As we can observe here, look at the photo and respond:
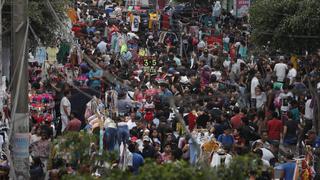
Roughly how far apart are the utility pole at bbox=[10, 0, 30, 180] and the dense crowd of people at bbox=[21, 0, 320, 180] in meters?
0.59

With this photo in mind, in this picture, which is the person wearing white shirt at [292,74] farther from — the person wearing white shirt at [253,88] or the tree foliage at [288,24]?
the person wearing white shirt at [253,88]

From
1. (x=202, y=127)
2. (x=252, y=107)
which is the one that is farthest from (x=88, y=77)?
(x=202, y=127)

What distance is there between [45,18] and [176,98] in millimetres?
15340

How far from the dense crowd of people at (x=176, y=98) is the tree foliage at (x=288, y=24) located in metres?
0.90

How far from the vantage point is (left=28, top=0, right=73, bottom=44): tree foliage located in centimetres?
2625

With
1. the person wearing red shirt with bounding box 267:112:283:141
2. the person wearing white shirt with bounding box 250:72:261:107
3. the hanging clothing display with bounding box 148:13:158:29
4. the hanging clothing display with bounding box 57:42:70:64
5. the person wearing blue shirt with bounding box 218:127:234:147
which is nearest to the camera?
the person wearing blue shirt with bounding box 218:127:234:147

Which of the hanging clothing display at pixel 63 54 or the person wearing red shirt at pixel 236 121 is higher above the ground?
the hanging clothing display at pixel 63 54

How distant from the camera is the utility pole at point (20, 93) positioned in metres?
15.6

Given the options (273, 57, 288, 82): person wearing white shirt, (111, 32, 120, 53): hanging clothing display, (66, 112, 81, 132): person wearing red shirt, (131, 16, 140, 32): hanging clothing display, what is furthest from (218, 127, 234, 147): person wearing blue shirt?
(131, 16, 140, 32): hanging clothing display

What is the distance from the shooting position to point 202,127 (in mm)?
21406

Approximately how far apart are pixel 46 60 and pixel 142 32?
36.0ft

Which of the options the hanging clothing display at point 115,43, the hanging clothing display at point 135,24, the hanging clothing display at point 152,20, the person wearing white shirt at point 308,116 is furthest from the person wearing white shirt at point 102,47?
the person wearing white shirt at point 308,116

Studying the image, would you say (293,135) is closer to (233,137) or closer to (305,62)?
(233,137)

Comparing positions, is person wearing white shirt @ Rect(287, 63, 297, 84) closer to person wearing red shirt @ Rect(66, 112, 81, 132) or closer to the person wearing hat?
the person wearing hat
